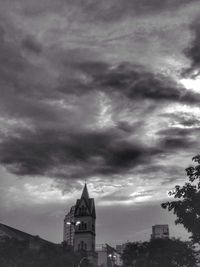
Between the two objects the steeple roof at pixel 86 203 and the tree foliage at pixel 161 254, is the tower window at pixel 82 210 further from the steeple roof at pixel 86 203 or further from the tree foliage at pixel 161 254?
the tree foliage at pixel 161 254

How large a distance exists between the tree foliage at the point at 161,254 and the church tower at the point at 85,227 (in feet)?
160

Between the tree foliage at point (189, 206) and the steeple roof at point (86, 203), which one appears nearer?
the tree foliage at point (189, 206)

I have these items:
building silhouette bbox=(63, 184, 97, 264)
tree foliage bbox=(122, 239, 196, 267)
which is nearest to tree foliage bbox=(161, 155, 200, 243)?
tree foliage bbox=(122, 239, 196, 267)

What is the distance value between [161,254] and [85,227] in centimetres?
6855

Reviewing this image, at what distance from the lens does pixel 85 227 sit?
142 m

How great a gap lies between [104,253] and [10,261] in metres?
125

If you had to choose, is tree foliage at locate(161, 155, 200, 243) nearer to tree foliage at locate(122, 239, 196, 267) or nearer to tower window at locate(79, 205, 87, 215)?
tree foliage at locate(122, 239, 196, 267)

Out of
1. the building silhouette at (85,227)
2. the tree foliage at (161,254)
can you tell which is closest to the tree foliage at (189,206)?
the tree foliage at (161,254)

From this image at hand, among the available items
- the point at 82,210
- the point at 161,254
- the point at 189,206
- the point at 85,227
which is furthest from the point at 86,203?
the point at 189,206

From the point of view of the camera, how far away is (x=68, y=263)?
7519 centimetres

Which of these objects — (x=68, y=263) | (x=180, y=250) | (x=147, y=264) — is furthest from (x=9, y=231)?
(x=180, y=250)

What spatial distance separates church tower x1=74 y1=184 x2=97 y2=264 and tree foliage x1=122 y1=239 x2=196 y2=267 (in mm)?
48832

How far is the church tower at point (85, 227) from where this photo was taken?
13905 centimetres

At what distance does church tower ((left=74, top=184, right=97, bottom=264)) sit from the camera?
456ft
